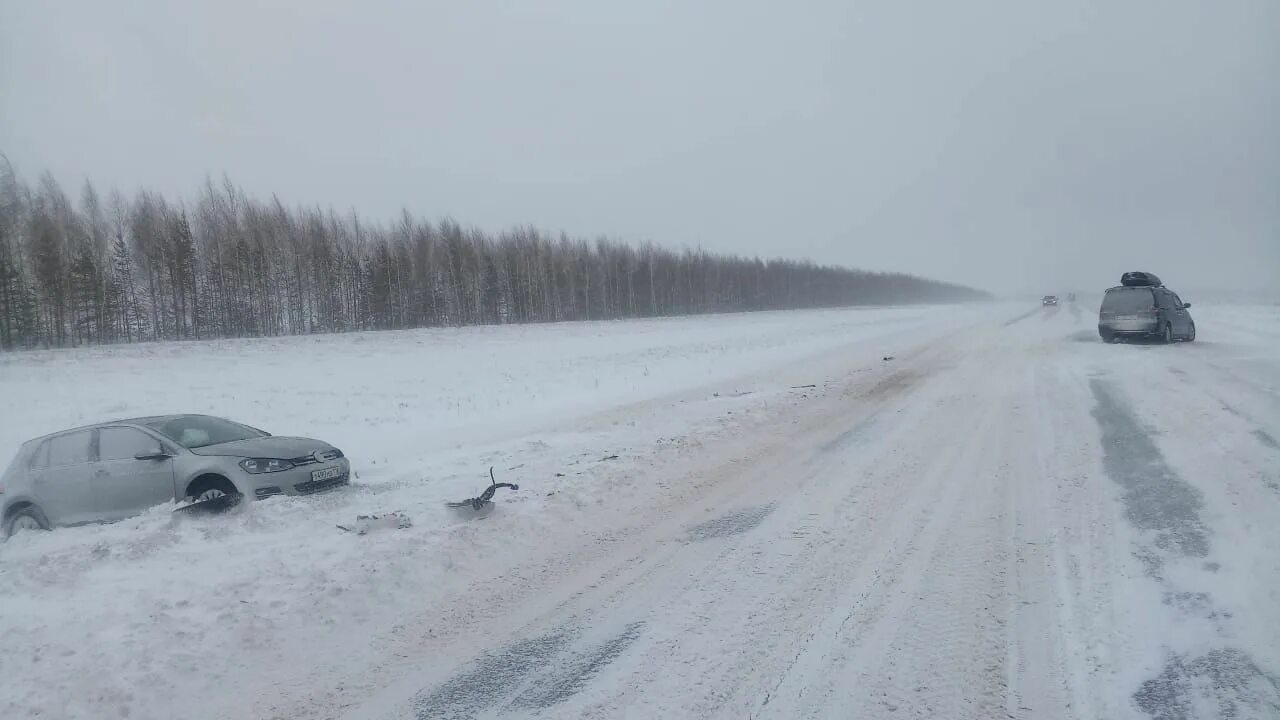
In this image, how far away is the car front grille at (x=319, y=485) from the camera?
790cm

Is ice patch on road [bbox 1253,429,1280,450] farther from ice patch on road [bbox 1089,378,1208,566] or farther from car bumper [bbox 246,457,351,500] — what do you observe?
car bumper [bbox 246,457,351,500]

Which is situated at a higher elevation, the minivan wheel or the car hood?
the car hood

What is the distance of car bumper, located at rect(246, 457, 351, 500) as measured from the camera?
757 cm

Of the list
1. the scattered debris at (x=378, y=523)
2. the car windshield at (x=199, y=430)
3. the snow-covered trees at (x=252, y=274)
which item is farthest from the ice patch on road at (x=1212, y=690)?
the snow-covered trees at (x=252, y=274)

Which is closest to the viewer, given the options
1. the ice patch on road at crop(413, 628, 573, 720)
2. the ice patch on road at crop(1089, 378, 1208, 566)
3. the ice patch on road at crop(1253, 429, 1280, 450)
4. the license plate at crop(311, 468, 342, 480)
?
the ice patch on road at crop(413, 628, 573, 720)

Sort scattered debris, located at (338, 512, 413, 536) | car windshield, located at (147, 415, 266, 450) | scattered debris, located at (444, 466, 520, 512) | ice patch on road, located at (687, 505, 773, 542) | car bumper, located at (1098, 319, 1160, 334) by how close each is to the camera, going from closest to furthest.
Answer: ice patch on road, located at (687, 505, 773, 542) < scattered debris, located at (338, 512, 413, 536) < scattered debris, located at (444, 466, 520, 512) < car windshield, located at (147, 415, 266, 450) < car bumper, located at (1098, 319, 1160, 334)

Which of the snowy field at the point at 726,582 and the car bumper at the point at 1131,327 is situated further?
the car bumper at the point at 1131,327

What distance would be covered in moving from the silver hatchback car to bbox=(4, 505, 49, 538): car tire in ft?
0.04

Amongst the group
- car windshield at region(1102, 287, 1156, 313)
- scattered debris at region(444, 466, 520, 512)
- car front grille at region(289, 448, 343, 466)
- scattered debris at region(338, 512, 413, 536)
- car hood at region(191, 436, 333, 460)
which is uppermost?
car windshield at region(1102, 287, 1156, 313)

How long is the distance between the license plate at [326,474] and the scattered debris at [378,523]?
1689mm

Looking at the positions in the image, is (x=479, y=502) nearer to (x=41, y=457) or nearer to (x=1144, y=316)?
(x=41, y=457)

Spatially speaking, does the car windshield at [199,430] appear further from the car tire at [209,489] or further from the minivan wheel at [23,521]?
the minivan wheel at [23,521]

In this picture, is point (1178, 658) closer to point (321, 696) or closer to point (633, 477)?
point (321, 696)

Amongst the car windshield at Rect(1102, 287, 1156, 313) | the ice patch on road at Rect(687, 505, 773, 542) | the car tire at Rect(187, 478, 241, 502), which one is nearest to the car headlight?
the car tire at Rect(187, 478, 241, 502)
